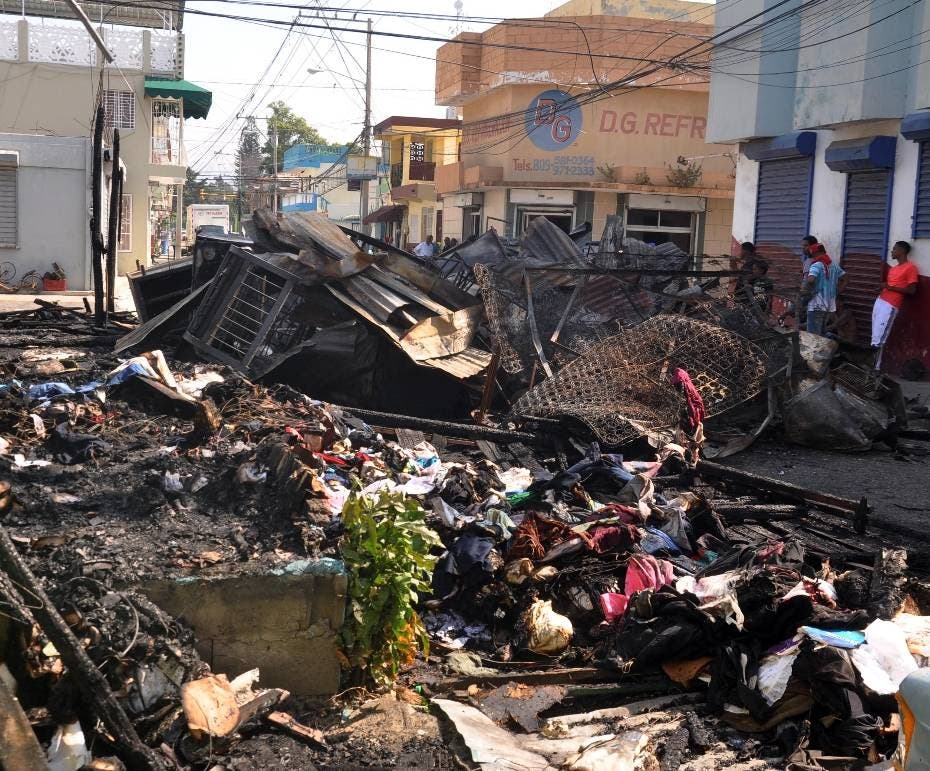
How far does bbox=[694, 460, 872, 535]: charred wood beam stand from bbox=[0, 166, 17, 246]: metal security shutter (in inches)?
758

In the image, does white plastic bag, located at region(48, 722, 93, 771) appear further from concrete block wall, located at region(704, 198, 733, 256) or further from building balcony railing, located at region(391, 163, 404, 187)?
building balcony railing, located at region(391, 163, 404, 187)

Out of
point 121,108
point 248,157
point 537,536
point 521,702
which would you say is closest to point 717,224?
point 121,108

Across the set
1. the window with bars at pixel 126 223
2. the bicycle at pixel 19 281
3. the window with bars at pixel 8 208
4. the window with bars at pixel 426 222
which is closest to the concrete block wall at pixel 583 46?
the window with bars at pixel 426 222

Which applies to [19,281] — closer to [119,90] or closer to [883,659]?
[119,90]

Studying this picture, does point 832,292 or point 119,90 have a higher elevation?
point 119,90

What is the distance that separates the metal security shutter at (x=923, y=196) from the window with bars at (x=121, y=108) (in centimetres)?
2374

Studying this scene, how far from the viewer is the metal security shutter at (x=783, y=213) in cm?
1555

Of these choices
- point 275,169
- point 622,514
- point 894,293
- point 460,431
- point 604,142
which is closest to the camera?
point 622,514

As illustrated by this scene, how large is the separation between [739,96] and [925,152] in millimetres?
4746

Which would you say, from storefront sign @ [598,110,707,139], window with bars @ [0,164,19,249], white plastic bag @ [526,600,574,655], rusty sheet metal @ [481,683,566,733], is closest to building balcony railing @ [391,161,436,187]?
storefront sign @ [598,110,707,139]

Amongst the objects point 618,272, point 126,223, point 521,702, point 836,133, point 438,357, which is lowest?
point 521,702

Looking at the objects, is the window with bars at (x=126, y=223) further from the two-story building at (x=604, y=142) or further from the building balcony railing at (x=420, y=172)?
→ the building balcony railing at (x=420, y=172)

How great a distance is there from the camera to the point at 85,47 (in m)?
29.3

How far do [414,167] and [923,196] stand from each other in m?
30.7
